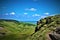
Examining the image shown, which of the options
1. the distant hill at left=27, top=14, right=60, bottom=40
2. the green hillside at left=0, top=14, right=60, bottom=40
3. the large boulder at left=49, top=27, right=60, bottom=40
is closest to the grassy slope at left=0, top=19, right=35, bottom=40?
the green hillside at left=0, top=14, right=60, bottom=40

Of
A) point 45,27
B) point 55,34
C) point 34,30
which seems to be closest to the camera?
point 55,34

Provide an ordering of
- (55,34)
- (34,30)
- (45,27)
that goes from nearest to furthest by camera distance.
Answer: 1. (55,34)
2. (45,27)
3. (34,30)

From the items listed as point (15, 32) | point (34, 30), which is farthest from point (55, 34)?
point (15, 32)

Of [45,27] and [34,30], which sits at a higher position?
[45,27]

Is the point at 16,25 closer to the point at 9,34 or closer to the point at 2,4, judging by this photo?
the point at 9,34

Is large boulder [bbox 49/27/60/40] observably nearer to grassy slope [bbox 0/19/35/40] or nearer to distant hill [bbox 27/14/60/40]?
distant hill [bbox 27/14/60/40]

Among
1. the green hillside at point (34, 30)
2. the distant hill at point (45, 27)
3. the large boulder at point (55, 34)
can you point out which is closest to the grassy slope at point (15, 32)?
the green hillside at point (34, 30)

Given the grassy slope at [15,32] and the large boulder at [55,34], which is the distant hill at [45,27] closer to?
the large boulder at [55,34]

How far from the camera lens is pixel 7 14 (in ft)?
45.4

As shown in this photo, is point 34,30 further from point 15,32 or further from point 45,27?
point 15,32

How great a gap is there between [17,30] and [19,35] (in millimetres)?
735

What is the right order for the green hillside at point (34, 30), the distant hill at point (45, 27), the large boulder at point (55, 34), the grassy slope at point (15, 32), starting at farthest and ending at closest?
the grassy slope at point (15, 32) → the green hillside at point (34, 30) → the distant hill at point (45, 27) → the large boulder at point (55, 34)

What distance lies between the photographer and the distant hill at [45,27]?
41.9 feet

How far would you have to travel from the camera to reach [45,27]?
45.1ft
